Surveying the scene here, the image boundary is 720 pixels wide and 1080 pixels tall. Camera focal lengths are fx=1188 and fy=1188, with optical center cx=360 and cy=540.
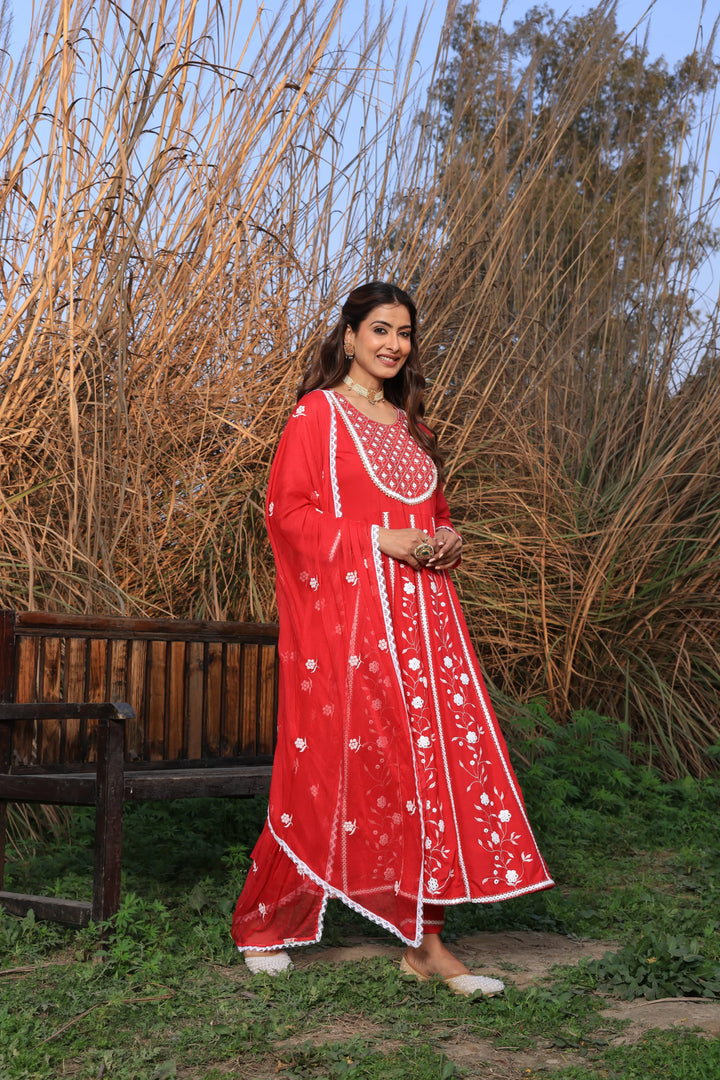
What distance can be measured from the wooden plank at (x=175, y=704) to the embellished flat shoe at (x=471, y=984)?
1.10 m

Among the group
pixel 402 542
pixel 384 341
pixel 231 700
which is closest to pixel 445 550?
pixel 402 542

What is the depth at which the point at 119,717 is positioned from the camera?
2740 millimetres

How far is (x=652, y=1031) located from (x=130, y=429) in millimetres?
2473

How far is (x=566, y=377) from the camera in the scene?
528 cm

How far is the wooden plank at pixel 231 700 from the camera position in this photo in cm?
355

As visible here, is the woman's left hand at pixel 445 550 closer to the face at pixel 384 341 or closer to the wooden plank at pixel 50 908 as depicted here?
the face at pixel 384 341

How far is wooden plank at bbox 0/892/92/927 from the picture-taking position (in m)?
2.71

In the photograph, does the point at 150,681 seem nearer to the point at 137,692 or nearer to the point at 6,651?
the point at 137,692

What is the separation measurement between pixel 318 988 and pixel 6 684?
1177 mm

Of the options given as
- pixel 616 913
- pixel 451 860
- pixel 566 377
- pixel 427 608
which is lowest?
pixel 616 913

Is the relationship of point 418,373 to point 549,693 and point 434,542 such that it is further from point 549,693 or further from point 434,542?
point 549,693

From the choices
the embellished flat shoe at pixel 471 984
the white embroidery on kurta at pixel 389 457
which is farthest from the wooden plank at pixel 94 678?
the embellished flat shoe at pixel 471 984

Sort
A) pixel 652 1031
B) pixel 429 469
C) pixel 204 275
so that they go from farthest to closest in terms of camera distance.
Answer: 1. pixel 204 275
2. pixel 429 469
3. pixel 652 1031

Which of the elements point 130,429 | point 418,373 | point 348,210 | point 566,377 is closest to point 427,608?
point 418,373
